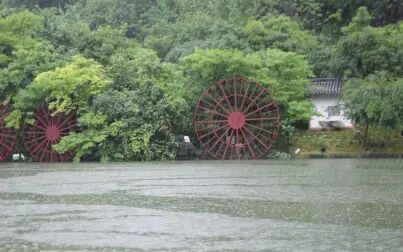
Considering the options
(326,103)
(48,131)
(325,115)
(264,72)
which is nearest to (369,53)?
(326,103)

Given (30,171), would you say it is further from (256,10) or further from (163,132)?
(256,10)

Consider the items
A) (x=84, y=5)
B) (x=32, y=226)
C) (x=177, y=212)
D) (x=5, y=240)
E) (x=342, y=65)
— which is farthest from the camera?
(x=84, y=5)

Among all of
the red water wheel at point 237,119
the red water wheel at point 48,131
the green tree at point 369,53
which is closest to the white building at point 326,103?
the green tree at point 369,53

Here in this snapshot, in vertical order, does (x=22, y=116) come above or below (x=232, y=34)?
below

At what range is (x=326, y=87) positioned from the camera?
31.5m

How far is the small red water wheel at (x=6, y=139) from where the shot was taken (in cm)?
2878

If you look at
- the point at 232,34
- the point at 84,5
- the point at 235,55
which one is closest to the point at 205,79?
the point at 235,55

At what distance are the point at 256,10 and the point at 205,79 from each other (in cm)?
1424

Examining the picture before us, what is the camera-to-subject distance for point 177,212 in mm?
11734

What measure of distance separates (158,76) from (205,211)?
17630 millimetres

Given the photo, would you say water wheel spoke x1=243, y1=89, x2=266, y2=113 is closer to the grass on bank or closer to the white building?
the grass on bank

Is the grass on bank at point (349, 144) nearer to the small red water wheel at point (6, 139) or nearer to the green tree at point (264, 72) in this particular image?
the green tree at point (264, 72)

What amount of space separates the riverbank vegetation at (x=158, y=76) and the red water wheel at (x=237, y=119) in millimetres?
538

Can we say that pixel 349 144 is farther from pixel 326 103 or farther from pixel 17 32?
pixel 17 32
